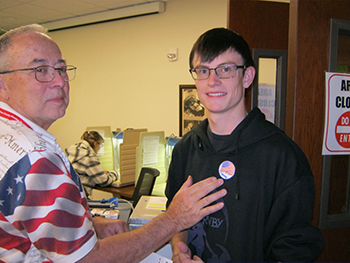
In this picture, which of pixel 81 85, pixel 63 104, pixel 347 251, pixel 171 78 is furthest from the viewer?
pixel 81 85

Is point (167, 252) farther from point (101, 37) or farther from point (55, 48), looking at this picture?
point (101, 37)

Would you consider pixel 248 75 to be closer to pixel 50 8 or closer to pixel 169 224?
pixel 169 224

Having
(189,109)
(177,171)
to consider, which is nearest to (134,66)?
(189,109)

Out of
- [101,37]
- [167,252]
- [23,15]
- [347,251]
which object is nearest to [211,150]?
[167,252]

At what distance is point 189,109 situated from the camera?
4.04 metres

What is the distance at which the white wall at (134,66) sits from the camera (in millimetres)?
4031

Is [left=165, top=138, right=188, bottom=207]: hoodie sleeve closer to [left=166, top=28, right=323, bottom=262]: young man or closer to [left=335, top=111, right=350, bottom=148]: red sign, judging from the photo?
[left=166, top=28, right=323, bottom=262]: young man

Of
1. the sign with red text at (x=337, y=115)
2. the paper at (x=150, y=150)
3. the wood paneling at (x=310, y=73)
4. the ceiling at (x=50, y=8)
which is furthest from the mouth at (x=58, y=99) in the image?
the ceiling at (x=50, y=8)

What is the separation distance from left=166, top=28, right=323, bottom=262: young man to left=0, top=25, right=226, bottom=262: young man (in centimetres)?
9

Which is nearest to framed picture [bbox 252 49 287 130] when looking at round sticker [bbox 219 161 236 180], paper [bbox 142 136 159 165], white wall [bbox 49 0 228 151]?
round sticker [bbox 219 161 236 180]

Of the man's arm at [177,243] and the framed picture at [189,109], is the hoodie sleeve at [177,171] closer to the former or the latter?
the man's arm at [177,243]

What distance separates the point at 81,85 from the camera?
5.34m

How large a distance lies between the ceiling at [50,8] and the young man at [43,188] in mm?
3529

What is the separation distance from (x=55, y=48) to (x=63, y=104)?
0.68ft
